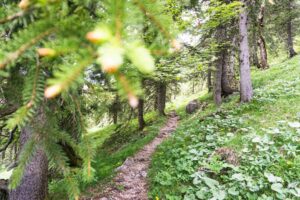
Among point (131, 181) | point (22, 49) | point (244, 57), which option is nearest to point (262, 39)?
point (244, 57)

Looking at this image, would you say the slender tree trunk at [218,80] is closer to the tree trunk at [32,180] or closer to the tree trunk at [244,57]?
the tree trunk at [244,57]

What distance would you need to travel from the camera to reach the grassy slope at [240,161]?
15.9 ft

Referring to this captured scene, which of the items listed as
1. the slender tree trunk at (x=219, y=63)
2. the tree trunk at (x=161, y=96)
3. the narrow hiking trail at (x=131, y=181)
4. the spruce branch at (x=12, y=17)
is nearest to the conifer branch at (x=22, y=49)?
the spruce branch at (x=12, y=17)

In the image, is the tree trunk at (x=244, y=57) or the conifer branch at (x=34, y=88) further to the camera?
the tree trunk at (x=244, y=57)

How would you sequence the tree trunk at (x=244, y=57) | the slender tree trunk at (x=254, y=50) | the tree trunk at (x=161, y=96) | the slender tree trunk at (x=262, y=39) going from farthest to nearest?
the slender tree trunk at (x=254, y=50), the slender tree trunk at (x=262, y=39), the tree trunk at (x=161, y=96), the tree trunk at (x=244, y=57)

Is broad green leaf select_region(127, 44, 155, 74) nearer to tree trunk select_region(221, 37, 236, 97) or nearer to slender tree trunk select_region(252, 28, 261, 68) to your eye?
tree trunk select_region(221, 37, 236, 97)

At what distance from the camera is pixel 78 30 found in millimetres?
1321

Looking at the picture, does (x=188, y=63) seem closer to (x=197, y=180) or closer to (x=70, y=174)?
(x=197, y=180)

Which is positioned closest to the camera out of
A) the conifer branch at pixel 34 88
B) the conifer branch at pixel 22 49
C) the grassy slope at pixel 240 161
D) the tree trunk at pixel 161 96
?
the conifer branch at pixel 22 49

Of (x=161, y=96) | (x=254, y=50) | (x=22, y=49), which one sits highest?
(x=254, y=50)

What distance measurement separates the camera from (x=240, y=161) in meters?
5.77

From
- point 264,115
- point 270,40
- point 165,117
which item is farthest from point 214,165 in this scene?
point 270,40

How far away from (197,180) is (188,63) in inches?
172

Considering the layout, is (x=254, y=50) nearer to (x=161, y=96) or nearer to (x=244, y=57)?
(x=161, y=96)
